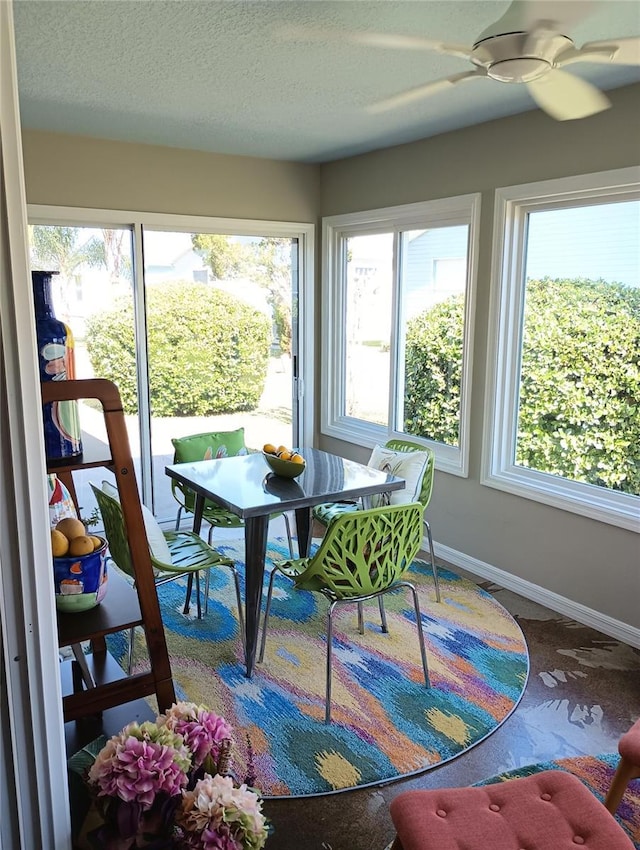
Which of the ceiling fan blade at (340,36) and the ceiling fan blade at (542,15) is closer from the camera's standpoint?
the ceiling fan blade at (542,15)

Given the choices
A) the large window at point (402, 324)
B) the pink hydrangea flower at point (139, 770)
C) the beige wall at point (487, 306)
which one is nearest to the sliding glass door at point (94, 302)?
the large window at point (402, 324)

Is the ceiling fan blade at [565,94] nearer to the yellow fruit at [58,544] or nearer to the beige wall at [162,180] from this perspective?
the yellow fruit at [58,544]

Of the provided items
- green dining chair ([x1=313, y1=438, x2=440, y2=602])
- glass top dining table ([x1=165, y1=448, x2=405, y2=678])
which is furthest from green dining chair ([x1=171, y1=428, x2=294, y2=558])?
green dining chair ([x1=313, y1=438, x2=440, y2=602])

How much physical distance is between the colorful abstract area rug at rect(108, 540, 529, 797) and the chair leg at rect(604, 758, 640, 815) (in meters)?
0.55

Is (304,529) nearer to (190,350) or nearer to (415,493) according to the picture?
(415,493)

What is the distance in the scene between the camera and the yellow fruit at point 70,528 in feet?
4.89

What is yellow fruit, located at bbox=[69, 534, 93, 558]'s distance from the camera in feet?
4.82

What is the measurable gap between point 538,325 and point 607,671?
5.66ft

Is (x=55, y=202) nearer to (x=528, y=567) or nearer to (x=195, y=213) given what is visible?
(x=195, y=213)

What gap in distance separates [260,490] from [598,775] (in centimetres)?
165

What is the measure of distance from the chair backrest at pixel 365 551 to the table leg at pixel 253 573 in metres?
0.23

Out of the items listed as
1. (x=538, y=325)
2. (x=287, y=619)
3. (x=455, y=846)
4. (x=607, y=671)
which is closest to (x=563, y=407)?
(x=538, y=325)

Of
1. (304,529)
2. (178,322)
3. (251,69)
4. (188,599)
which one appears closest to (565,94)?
(251,69)

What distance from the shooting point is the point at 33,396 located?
1133 mm
